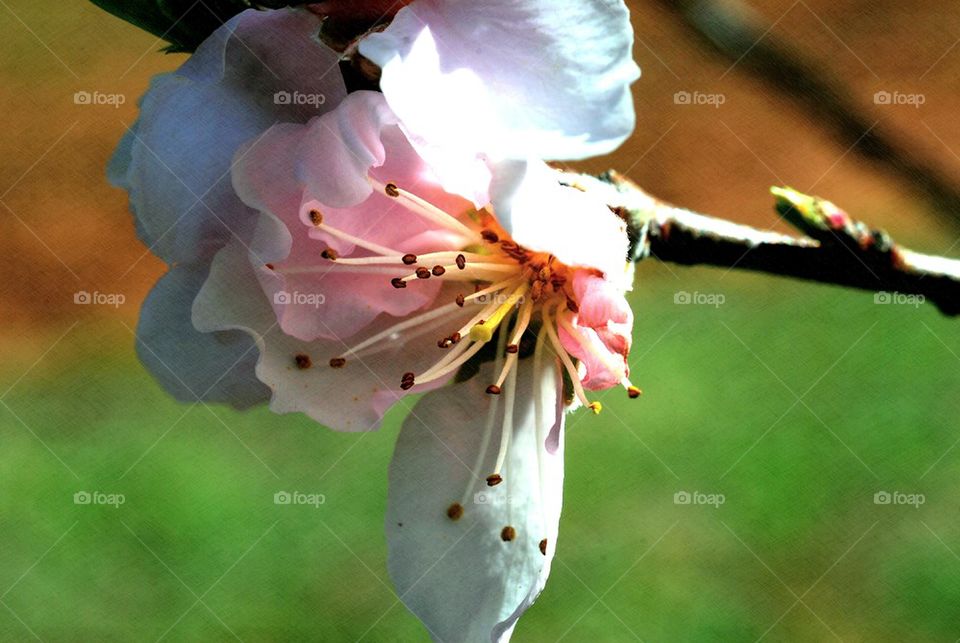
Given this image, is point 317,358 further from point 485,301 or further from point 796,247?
point 796,247

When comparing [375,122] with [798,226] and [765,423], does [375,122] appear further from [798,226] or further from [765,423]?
[765,423]

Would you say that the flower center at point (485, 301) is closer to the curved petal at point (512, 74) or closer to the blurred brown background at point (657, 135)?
the curved petal at point (512, 74)

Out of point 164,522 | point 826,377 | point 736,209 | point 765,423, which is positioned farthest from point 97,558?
point 736,209

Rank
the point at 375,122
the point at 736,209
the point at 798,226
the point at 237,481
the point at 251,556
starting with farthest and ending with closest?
the point at 736,209 → the point at 237,481 → the point at 251,556 → the point at 798,226 → the point at 375,122

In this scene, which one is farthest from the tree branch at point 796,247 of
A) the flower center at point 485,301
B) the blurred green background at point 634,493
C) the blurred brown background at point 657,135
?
the blurred brown background at point 657,135

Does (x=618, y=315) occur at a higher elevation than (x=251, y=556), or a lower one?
higher
